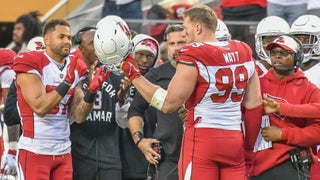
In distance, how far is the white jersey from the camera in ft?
27.2

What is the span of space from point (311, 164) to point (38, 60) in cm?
235

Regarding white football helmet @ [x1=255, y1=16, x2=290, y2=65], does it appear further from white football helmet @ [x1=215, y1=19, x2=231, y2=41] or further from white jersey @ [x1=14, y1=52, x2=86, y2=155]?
white jersey @ [x1=14, y1=52, x2=86, y2=155]

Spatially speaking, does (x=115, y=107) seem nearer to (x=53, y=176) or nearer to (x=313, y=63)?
(x=53, y=176)

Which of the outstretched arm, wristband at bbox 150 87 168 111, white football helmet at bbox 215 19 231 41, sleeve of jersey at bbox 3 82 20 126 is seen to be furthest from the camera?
sleeve of jersey at bbox 3 82 20 126

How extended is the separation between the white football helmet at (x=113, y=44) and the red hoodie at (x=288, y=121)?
1.16 meters

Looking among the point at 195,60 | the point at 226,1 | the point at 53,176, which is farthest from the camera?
the point at 226,1

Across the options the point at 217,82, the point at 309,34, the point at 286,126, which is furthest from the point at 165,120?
the point at 309,34

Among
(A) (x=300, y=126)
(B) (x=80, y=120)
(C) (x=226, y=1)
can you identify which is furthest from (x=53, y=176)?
(C) (x=226, y=1)

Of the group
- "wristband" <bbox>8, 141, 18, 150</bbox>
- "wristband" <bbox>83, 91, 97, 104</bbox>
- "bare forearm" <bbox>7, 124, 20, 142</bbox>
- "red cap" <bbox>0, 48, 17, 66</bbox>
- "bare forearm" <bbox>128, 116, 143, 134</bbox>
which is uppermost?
"red cap" <bbox>0, 48, 17, 66</bbox>

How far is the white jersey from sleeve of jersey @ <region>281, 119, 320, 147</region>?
6.16ft

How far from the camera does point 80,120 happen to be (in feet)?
27.8

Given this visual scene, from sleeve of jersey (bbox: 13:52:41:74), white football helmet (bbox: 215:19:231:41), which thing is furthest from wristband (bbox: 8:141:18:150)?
white football helmet (bbox: 215:19:231:41)

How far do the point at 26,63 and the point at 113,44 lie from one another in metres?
1.07

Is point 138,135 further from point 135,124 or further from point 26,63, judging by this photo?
point 26,63
